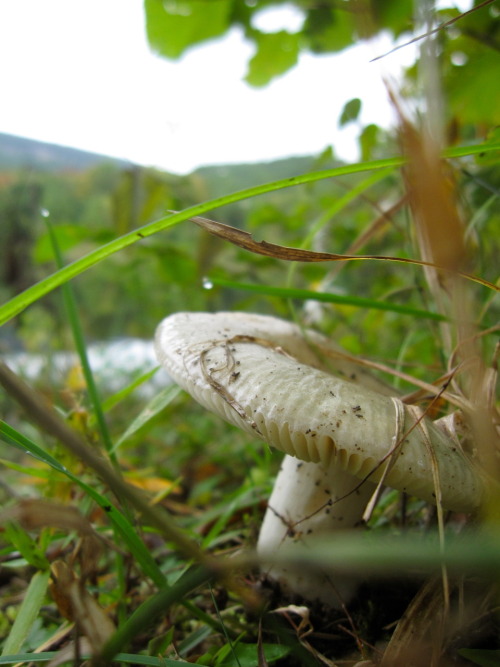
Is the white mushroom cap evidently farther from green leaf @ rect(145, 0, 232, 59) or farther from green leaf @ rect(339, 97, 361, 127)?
green leaf @ rect(145, 0, 232, 59)

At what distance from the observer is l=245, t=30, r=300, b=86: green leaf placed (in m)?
1.61

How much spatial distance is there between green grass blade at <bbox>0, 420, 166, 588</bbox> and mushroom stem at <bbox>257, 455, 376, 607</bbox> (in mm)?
293

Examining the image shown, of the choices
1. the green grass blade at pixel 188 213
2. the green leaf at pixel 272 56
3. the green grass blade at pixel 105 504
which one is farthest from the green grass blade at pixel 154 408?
the green leaf at pixel 272 56

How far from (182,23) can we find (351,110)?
0.72 meters

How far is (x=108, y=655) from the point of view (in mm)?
446

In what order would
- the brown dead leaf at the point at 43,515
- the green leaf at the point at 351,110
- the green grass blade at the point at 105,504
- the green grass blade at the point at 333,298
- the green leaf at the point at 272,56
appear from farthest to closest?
the green leaf at the point at 272,56
the green leaf at the point at 351,110
the green grass blade at the point at 333,298
the green grass blade at the point at 105,504
the brown dead leaf at the point at 43,515

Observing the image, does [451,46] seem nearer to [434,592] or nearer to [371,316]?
[371,316]

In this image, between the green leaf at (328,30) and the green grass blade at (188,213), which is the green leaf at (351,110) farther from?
the green grass blade at (188,213)

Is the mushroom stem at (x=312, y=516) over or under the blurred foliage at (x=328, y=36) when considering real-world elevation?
under

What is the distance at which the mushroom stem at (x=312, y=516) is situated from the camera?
0.95 meters

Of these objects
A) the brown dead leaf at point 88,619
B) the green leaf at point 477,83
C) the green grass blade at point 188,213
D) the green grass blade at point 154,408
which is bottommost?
the brown dead leaf at point 88,619

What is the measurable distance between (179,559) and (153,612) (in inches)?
27.3

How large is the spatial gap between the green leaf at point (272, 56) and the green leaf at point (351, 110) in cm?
48

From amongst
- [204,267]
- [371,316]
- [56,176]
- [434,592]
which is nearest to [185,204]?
[204,267]
